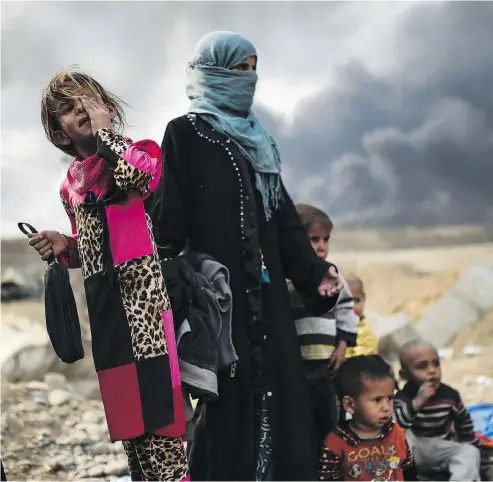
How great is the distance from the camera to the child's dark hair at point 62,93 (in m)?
2.47

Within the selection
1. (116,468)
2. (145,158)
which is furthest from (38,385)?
(145,158)

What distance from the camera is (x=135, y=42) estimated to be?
3.52 metres

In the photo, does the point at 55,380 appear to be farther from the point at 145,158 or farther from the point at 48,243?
the point at 145,158

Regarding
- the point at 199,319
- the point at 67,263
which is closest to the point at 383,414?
the point at 199,319

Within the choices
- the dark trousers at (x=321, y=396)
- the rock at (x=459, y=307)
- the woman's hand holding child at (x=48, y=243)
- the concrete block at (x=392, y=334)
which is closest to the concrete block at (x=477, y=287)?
the rock at (x=459, y=307)

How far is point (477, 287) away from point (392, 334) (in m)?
0.40

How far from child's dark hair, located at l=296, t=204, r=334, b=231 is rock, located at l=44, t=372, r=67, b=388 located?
47.4 inches

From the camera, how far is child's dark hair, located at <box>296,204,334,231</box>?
3.50 meters

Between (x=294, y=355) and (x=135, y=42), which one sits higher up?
(x=135, y=42)

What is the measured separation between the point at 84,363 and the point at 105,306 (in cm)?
129

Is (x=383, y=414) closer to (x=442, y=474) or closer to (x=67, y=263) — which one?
(x=442, y=474)

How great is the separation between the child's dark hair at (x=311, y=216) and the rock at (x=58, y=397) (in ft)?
4.02

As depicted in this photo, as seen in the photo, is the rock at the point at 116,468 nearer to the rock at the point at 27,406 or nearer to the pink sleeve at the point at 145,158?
the rock at the point at 27,406

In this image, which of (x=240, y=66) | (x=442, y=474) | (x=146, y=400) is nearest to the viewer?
(x=146, y=400)
